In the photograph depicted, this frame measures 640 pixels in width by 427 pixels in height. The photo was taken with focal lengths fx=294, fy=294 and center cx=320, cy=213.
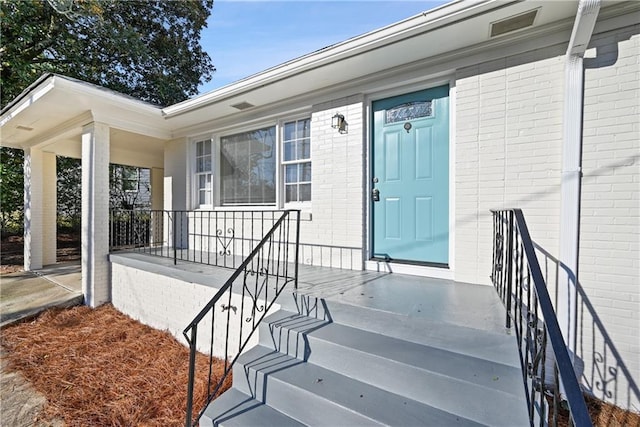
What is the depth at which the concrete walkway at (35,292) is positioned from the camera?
4375 mm

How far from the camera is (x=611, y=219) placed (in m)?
2.37

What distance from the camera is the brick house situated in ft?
7.75

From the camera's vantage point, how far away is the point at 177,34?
10.3m

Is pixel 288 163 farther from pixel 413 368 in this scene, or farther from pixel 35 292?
pixel 35 292

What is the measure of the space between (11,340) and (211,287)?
2.76 m

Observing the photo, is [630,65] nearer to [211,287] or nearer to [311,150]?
[311,150]

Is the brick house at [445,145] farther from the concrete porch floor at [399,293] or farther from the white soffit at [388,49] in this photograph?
the concrete porch floor at [399,293]

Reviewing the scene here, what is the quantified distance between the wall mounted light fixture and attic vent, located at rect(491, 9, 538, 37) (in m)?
1.74

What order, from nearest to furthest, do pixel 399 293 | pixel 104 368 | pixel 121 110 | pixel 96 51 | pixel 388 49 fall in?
pixel 399 293 → pixel 388 49 → pixel 104 368 → pixel 121 110 → pixel 96 51

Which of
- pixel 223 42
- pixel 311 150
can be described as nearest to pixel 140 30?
pixel 223 42

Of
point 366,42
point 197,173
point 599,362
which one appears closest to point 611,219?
point 599,362

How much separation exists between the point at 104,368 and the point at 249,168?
127 inches

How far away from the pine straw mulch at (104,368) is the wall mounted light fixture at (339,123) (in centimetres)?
303

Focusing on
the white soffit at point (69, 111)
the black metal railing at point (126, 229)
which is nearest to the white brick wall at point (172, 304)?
the black metal railing at point (126, 229)
